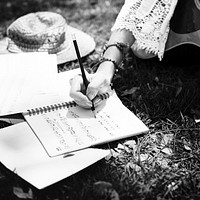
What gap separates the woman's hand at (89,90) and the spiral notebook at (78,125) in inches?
1.7

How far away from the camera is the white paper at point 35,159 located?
4.42ft

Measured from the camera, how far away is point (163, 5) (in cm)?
180

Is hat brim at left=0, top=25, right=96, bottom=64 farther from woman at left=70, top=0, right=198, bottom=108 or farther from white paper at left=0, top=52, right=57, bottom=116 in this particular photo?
woman at left=70, top=0, right=198, bottom=108

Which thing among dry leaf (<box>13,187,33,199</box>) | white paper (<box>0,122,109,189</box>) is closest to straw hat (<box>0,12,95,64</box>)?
white paper (<box>0,122,109,189</box>)

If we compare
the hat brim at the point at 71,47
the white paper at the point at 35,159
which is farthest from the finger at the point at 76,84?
the hat brim at the point at 71,47

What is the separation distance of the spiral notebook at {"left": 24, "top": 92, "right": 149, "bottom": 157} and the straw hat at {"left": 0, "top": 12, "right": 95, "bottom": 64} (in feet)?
1.73

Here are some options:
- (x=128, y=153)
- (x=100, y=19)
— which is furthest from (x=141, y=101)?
(x=100, y=19)

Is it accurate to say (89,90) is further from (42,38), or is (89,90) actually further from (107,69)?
(42,38)

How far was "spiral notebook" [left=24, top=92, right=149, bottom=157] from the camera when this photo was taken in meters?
1.49

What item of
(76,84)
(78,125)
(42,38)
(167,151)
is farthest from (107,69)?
(42,38)

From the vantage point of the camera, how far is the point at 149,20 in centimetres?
179

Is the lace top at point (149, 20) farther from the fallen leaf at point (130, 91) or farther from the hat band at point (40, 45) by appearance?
the hat band at point (40, 45)

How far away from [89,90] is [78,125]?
0.44 feet

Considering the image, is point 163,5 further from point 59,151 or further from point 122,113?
point 59,151
